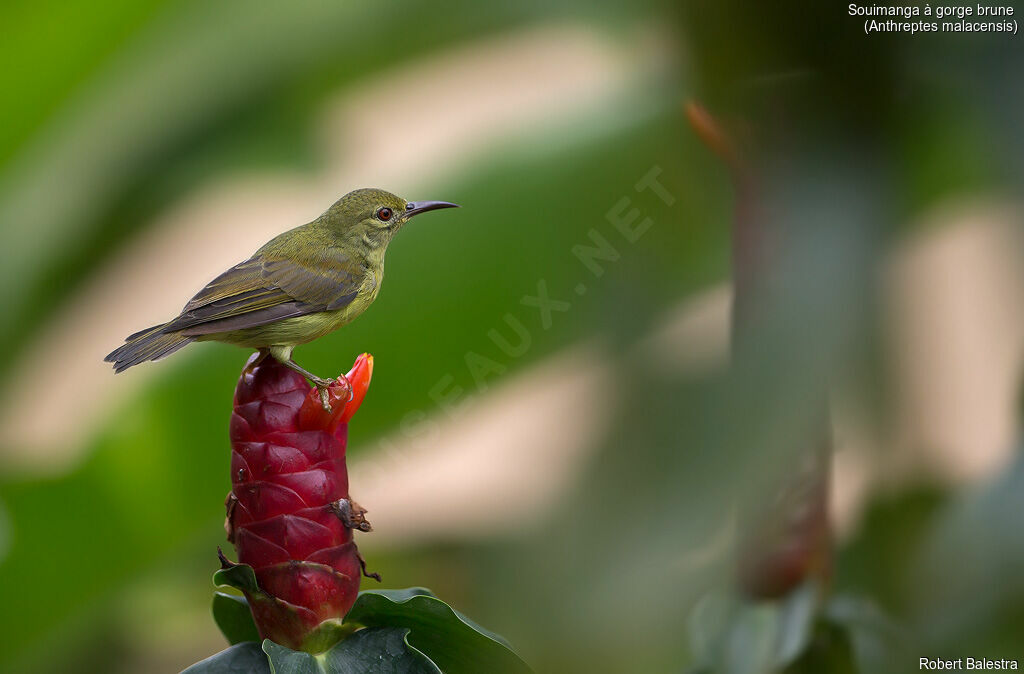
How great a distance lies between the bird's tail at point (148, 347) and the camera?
47 centimetres

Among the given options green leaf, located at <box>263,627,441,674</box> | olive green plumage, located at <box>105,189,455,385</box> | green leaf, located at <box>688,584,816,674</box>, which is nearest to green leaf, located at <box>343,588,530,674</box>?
green leaf, located at <box>263,627,441,674</box>

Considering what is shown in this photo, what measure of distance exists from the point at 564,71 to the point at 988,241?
0.59 m

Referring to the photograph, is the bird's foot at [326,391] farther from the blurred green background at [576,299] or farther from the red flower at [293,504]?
the blurred green background at [576,299]

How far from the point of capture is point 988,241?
991 mm

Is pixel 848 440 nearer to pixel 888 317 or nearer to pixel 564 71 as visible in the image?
pixel 888 317

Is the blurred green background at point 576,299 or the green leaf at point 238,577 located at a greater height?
the blurred green background at point 576,299

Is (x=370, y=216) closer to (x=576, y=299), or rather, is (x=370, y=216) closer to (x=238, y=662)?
(x=238, y=662)

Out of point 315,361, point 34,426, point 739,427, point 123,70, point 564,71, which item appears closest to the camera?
point 739,427

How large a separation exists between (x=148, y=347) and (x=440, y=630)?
198 mm

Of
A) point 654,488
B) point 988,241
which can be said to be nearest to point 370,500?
point 654,488

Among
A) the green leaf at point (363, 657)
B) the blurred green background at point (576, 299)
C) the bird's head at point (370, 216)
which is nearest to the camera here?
the green leaf at point (363, 657)

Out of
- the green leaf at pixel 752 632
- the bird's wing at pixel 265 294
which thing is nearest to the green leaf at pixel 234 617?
the bird's wing at pixel 265 294

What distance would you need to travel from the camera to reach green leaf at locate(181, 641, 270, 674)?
42 centimetres

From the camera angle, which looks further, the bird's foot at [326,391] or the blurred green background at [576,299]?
the blurred green background at [576,299]
